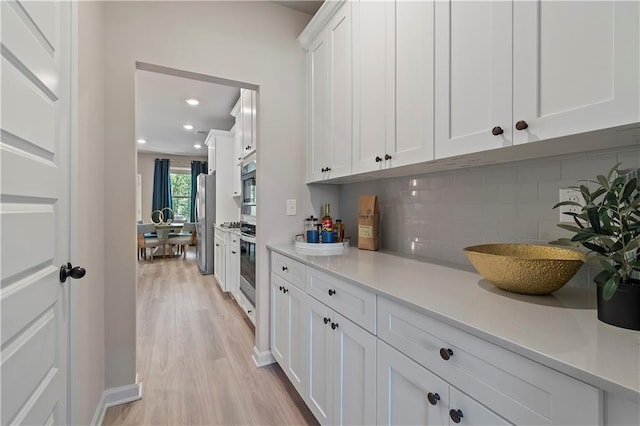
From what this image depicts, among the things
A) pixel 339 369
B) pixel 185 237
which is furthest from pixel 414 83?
pixel 185 237

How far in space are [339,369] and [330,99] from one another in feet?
5.25

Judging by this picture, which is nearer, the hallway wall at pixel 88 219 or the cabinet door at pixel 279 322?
the hallway wall at pixel 88 219

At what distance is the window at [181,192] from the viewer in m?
8.41

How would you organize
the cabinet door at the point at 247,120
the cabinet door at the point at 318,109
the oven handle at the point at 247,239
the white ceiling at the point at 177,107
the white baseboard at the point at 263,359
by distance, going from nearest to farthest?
the cabinet door at the point at 318,109 < the white baseboard at the point at 263,359 < the oven handle at the point at 247,239 < the cabinet door at the point at 247,120 < the white ceiling at the point at 177,107

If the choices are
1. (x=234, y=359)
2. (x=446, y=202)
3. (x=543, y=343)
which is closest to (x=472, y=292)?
(x=543, y=343)

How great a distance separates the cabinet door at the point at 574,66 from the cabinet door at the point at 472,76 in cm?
4

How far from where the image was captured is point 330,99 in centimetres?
198

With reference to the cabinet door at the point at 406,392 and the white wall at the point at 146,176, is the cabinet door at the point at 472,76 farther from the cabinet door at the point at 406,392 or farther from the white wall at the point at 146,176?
the white wall at the point at 146,176

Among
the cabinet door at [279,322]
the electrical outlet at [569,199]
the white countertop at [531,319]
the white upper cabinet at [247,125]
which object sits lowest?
the cabinet door at [279,322]

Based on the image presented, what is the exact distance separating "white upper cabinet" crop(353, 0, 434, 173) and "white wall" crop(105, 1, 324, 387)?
0.72 metres

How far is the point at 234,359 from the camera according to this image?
2.28 metres

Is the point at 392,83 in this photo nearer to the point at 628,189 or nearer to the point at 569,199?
the point at 569,199

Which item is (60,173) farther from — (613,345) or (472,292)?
(613,345)

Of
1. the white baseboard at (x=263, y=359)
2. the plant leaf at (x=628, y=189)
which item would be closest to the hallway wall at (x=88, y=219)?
the white baseboard at (x=263, y=359)
